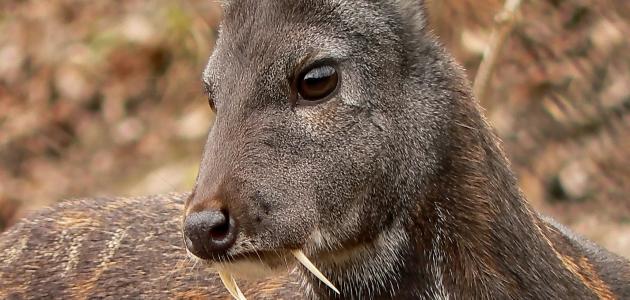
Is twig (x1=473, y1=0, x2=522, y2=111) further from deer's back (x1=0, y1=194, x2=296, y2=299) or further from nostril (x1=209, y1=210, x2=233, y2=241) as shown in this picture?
nostril (x1=209, y1=210, x2=233, y2=241)

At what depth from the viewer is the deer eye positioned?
14.0 feet

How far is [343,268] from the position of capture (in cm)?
453

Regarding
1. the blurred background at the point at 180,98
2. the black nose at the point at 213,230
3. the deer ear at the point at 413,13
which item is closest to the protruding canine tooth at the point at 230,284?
the black nose at the point at 213,230

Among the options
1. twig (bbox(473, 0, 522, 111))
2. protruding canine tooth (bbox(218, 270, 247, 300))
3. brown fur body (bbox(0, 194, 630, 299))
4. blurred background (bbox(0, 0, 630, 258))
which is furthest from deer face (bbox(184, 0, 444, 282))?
blurred background (bbox(0, 0, 630, 258))

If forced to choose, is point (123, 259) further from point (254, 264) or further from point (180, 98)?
point (180, 98)

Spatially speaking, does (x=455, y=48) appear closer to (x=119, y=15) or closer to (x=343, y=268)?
(x=119, y=15)

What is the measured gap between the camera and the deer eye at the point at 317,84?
168 inches

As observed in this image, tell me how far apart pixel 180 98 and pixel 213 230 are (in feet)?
26.0

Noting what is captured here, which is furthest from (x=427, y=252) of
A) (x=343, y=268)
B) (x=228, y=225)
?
(x=228, y=225)

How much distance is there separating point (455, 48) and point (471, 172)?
5482 mm

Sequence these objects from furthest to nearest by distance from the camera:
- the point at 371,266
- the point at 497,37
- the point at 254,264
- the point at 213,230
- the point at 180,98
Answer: the point at 180,98, the point at 497,37, the point at 371,266, the point at 254,264, the point at 213,230

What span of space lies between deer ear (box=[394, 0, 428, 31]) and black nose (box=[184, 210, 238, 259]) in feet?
3.83

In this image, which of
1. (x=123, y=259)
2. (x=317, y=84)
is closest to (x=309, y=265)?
(x=317, y=84)

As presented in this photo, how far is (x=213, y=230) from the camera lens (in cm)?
400
